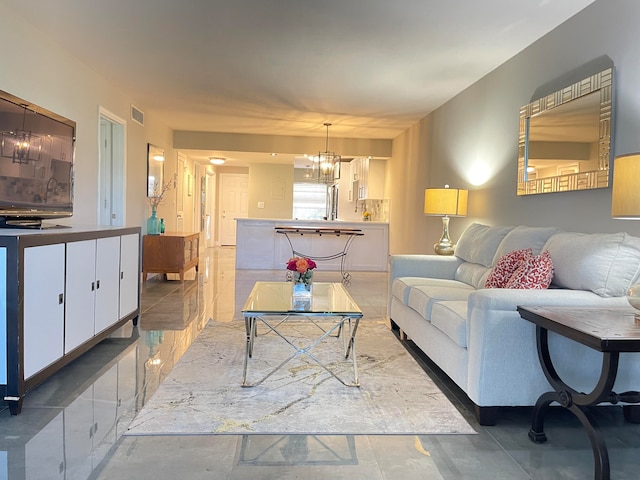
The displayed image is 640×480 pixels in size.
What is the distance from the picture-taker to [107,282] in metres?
3.23

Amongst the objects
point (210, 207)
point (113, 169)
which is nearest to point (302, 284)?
point (113, 169)

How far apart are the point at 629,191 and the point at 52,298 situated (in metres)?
2.77

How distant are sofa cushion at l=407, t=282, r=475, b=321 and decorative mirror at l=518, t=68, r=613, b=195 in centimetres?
100

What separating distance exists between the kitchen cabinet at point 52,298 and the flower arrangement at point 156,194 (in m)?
3.12

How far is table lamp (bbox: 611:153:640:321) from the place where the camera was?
1.77 m

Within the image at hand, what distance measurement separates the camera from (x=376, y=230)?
319 inches

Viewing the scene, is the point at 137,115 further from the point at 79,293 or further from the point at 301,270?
the point at 301,270

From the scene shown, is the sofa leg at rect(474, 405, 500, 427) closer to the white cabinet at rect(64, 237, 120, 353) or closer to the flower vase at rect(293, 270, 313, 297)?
the flower vase at rect(293, 270, 313, 297)

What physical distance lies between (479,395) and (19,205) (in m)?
2.79

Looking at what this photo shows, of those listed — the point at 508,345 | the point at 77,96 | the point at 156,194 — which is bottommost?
the point at 508,345

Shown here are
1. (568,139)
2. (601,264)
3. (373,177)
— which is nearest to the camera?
(601,264)

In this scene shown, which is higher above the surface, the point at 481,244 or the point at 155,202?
the point at 155,202

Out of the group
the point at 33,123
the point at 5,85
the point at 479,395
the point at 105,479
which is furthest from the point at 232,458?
the point at 5,85

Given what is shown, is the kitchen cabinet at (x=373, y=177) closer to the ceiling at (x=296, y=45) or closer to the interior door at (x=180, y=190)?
the ceiling at (x=296, y=45)
